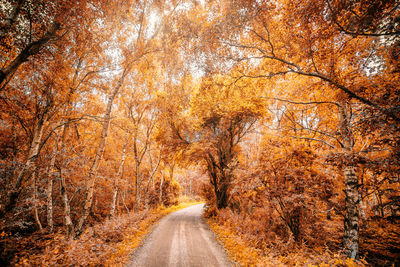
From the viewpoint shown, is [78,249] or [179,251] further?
[179,251]

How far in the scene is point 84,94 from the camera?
Result: 368 inches

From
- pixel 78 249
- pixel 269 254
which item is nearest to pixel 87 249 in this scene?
pixel 78 249

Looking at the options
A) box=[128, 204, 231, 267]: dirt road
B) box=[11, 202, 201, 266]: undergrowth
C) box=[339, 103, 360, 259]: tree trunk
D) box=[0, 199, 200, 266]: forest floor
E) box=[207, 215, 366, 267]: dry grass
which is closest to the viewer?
box=[0, 199, 200, 266]: forest floor

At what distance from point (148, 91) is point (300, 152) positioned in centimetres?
1193

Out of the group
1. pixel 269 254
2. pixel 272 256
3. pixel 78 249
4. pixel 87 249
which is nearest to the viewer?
pixel 78 249

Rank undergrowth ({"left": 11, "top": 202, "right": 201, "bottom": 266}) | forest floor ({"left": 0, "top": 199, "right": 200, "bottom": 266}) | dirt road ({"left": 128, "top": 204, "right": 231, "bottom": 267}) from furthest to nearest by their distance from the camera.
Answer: dirt road ({"left": 128, "top": 204, "right": 231, "bottom": 267})
undergrowth ({"left": 11, "top": 202, "right": 201, "bottom": 266})
forest floor ({"left": 0, "top": 199, "right": 200, "bottom": 266})

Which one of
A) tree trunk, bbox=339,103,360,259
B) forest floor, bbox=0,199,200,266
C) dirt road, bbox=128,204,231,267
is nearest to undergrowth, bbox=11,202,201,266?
forest floor, bbox=0,199,200,266

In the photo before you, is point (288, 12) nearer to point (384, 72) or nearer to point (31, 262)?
point (384, 72)

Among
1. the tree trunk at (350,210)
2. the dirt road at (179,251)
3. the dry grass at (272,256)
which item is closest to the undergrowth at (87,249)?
the dirt road at (179,251)

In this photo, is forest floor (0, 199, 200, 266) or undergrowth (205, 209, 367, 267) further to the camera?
undergrowth (205, 209, 367, 267)

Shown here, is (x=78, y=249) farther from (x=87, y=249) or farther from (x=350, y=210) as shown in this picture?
(x=350, y=210)

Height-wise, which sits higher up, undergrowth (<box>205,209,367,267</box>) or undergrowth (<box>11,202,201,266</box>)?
undergrowth (<box>11,202,201,266</box>)

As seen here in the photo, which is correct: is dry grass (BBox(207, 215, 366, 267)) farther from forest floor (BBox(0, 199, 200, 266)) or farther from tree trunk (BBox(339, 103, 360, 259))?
forest floor (BBox(0, 199, 200, 266))

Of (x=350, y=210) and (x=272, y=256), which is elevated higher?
(x=350, y=210)
